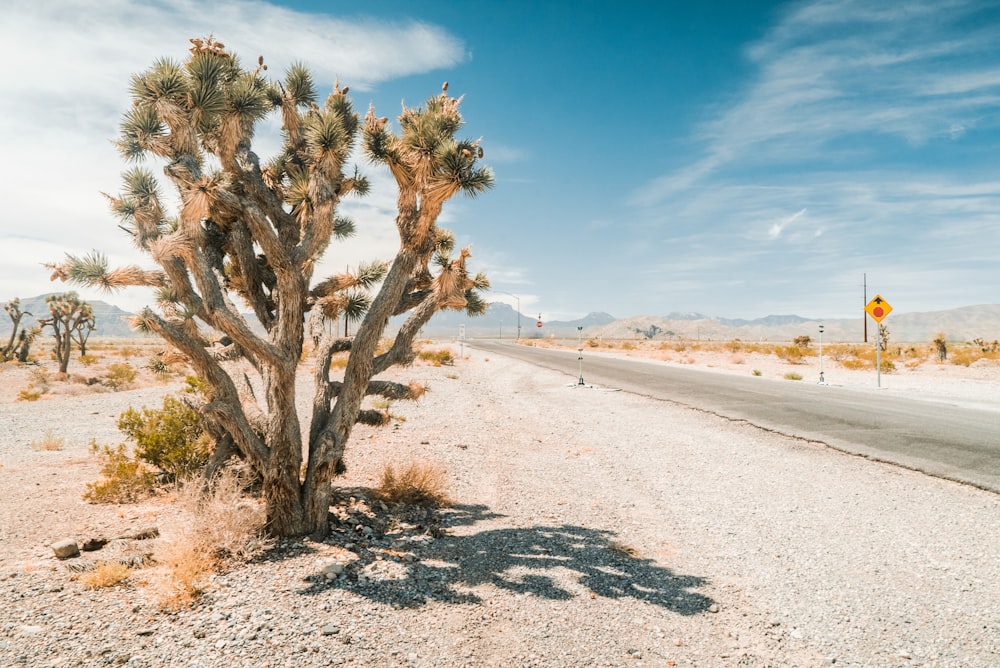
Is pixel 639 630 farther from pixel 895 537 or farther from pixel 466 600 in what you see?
pixel 895 537

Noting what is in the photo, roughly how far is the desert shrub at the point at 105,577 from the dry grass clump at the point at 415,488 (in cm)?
293

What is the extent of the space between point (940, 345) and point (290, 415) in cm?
3888

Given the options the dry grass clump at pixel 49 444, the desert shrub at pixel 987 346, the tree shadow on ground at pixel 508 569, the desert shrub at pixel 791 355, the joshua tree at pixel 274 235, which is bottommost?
the tree shadow on ground at pixel 508 569

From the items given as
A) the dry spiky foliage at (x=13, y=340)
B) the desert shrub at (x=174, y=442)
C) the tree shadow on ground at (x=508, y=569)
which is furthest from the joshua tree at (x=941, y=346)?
the dry spiky foliage at (x=13, y=340)

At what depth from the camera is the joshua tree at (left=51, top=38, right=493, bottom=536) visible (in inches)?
203

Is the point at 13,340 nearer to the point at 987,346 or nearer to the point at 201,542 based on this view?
the point at 201,542

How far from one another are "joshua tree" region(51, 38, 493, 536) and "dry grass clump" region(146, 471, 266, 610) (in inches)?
13.2

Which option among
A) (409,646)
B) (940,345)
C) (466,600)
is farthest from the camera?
(940,345)

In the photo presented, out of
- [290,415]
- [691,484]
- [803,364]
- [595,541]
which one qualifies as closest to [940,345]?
[803,364]

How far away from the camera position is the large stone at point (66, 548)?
4996mm

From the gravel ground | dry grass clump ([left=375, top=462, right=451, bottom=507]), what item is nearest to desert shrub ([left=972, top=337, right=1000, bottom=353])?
the gravel ground

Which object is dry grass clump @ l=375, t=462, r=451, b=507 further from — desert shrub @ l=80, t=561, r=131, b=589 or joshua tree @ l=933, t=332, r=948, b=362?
joshua tree @ l=933, t=332, r=948, b=362

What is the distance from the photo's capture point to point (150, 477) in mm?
7137

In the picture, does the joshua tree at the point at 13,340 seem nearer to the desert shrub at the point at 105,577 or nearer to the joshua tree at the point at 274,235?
the joshua tree at the point at 274,235
